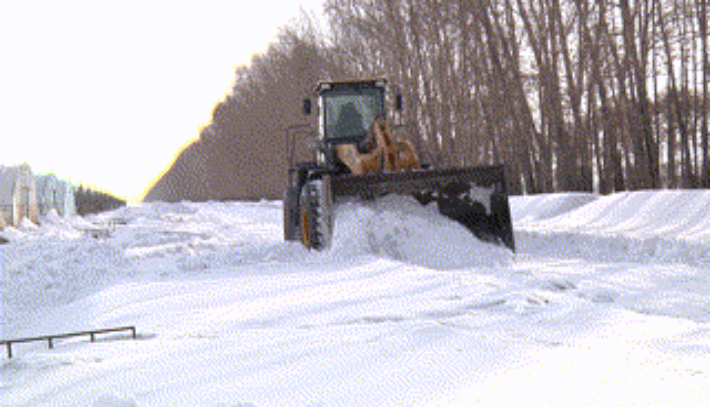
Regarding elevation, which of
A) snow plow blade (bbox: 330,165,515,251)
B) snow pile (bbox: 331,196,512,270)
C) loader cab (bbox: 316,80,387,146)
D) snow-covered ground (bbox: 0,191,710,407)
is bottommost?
snow-covered ground (bbox: 0,191,710,407)

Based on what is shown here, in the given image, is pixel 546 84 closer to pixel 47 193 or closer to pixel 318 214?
pixel 318 214

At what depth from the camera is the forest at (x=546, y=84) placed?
1467cm

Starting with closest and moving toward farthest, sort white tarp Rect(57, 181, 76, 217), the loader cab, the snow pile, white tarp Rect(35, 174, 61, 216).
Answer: the snow pile < the loader cab < white tarp Rect(35, 174, 61, 216) < white tarp Rect(57, 181, 76, 217)

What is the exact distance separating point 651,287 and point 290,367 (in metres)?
3.82

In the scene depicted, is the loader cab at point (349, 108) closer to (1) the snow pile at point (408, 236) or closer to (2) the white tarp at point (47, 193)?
(1) the snow pile at point (408, 236)

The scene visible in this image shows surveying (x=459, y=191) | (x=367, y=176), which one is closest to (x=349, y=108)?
(x=367, y=176)

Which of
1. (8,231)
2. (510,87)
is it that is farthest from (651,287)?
(8,231)

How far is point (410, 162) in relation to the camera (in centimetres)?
975

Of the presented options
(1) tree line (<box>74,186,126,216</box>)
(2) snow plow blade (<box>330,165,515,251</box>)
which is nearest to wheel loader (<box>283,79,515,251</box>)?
(2) snow plow blade (<box>330,165,515,251</box>)

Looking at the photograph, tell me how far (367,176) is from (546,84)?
10425 millimetres

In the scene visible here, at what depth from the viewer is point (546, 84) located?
17641 millimetres

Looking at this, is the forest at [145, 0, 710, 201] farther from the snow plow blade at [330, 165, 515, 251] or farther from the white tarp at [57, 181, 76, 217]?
the white tarp at [57, 181, 76, 217]

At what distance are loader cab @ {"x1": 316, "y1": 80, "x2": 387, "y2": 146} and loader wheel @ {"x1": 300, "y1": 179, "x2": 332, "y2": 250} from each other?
1604 millimetres

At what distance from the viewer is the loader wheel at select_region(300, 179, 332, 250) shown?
8.74m
